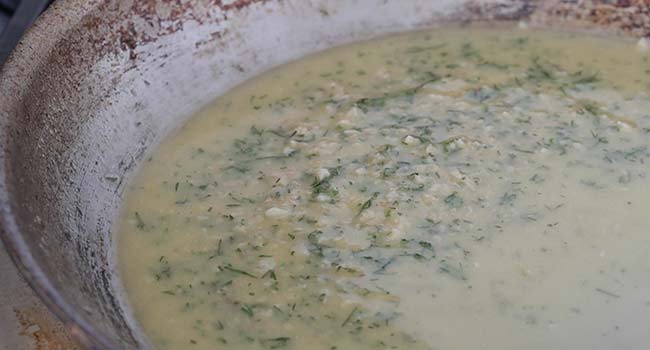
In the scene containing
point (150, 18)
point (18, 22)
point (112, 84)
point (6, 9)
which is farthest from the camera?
point (6, 9)

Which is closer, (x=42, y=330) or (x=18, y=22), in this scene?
(x=42, y=330)

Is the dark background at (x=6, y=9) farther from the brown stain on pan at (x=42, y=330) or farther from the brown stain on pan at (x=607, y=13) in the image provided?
the brown stain on pan at (x=607, y=13)

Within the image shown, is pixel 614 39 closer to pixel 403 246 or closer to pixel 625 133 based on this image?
pixel 625 133

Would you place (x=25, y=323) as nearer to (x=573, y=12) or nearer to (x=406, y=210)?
(x=406, y=210)

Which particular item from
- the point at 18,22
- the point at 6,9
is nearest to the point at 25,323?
the point at 18,22

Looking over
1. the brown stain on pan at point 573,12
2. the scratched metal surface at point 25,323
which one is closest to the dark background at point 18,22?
the scratched metal surface at point 25,323

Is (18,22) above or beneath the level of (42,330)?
above

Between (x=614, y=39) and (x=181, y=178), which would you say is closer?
(x=181, y=178)

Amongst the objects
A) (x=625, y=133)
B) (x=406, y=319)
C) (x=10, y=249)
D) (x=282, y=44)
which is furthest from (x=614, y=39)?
(x=10, y=249)
